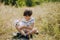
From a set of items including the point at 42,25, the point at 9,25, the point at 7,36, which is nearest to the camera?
the point at 7,36

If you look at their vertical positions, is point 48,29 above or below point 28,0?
above

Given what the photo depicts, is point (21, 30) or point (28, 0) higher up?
point (21, 30)

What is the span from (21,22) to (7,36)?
214 cm

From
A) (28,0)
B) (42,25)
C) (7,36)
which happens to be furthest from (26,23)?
(28,0)

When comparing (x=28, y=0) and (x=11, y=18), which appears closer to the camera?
(x=11, y=18)

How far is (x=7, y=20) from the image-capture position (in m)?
9.18

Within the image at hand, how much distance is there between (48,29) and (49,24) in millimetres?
438

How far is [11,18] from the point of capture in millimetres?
9641

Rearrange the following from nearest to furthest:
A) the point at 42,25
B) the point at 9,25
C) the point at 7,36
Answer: the point at 7,36 < the point at 9,25 < the point at 42,25

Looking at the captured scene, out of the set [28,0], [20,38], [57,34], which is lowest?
[28,0]

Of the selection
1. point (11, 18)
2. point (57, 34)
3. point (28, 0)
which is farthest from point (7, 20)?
point (28, 0)

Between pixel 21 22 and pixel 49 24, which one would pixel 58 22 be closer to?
pixel 49 24

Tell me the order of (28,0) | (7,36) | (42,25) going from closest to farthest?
(7,36) → (42,25) → (28,0)

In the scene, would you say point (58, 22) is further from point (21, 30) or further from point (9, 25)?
point (21, 30)
